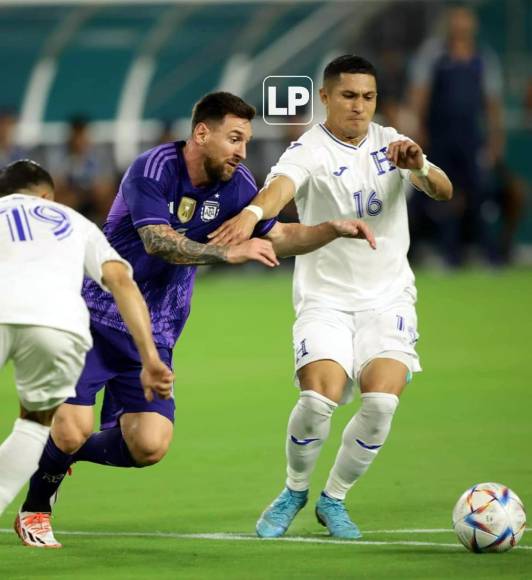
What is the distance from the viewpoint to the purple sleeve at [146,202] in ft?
25.3

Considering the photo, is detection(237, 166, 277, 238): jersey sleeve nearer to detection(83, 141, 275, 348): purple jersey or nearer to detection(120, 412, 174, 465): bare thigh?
detection(83, 141, 275, 348): purple jersey

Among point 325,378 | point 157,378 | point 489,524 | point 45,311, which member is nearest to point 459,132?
point 325,378

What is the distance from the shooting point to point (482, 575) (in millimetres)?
6797

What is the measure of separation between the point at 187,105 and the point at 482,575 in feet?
67.8

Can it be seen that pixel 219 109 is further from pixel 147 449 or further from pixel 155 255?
pixel 147 449

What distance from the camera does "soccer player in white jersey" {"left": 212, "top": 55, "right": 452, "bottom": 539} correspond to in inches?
311

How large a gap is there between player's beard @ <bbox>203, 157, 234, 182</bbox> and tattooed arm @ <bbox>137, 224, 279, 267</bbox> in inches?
17.2

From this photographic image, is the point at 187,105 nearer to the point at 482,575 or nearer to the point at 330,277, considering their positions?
the point at 330,277

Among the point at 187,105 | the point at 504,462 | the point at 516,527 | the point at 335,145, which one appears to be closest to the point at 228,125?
the point at 335,145

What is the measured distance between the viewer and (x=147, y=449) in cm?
786

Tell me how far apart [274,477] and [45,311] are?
10.7 feet

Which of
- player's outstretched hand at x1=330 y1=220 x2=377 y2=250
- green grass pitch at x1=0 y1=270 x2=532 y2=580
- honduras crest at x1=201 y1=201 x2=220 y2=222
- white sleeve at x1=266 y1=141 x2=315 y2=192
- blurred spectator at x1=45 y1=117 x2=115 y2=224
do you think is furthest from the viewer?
blurred spectator at x1=45 y1=117 x2=115 y2=224

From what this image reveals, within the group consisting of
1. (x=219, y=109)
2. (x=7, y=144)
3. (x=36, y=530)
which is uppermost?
(x=219, y=109)

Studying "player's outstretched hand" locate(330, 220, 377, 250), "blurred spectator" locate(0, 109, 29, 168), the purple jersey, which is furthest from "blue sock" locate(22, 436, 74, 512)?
Answer: "blurred spectator" locate(0, 109, 29, 168)
